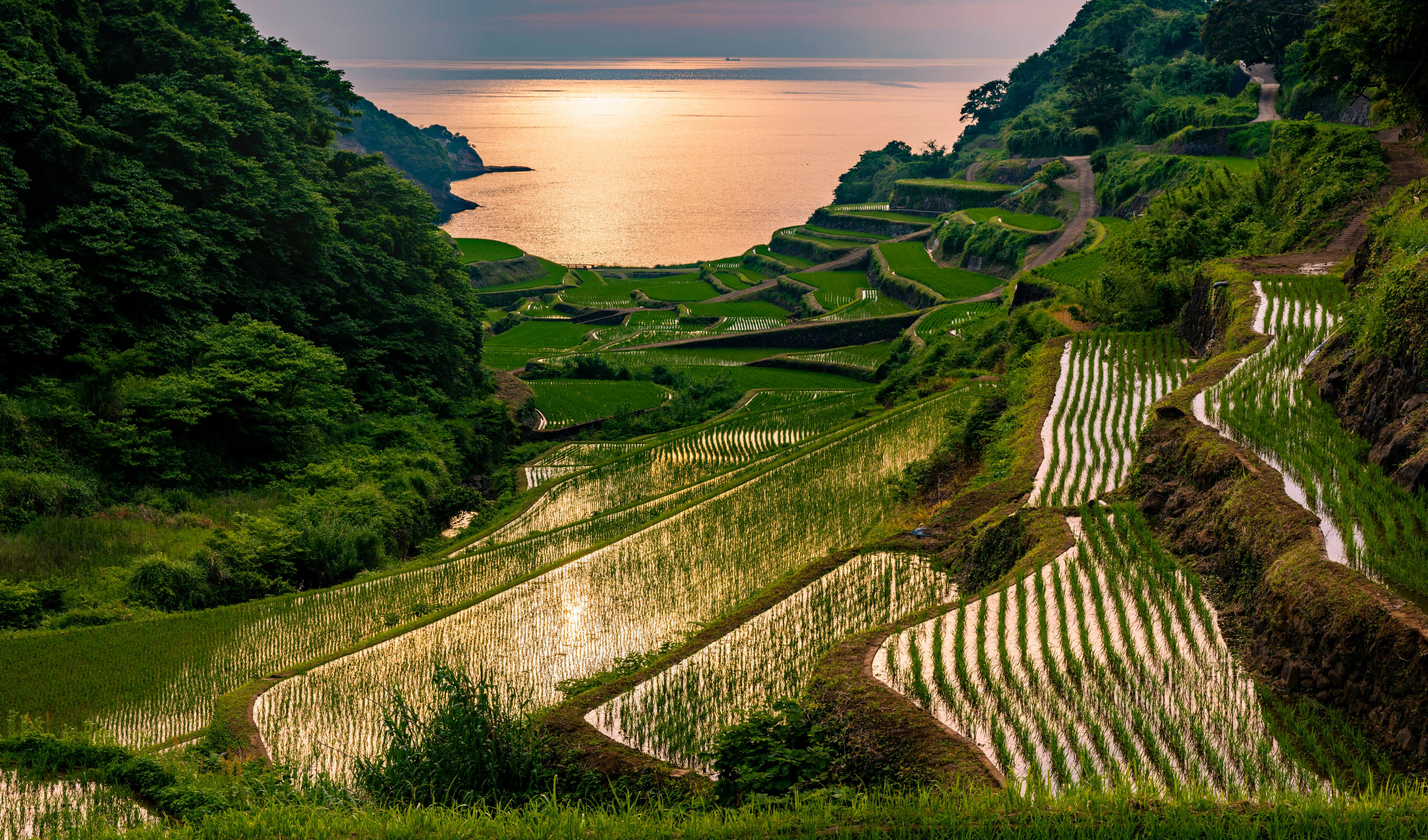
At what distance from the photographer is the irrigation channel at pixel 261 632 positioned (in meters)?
9.95

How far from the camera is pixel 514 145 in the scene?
158m

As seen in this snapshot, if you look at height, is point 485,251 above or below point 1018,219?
below

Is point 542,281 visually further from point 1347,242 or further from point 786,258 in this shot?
point 1347,242

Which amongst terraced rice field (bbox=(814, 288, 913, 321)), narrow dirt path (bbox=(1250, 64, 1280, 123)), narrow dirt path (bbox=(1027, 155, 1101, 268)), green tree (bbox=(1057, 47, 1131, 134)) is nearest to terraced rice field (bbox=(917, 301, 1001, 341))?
Answer: narrow dirt path (bbox=(1027, 155, 1101, 268))

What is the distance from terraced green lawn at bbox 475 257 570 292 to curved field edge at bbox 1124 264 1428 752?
61175mm

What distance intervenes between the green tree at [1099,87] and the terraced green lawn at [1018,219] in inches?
337

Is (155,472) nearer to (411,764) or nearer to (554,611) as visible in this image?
(554,611)

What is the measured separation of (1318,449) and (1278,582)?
3136 millimetres

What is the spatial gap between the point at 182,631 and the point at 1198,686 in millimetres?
12053

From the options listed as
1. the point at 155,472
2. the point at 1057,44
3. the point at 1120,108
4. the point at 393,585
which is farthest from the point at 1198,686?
the point at 1057,44

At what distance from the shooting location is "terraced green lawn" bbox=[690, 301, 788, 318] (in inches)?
2158

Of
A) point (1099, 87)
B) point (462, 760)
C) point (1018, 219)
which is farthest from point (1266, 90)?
point (462, 760)

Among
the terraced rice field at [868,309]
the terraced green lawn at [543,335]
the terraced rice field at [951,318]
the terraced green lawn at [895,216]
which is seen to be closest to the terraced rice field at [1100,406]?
the terraced rice field at [951,318]

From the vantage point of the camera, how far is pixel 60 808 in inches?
276
